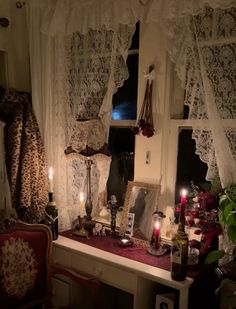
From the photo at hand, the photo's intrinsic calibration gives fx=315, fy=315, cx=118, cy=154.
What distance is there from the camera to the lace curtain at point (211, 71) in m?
1.50

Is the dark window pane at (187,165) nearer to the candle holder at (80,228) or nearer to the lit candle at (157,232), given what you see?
the lit candle at (157,232)

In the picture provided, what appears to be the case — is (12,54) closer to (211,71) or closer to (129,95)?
(129,95)

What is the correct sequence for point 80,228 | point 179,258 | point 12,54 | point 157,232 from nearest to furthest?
point 179,258, point 157,232, point 80,228, point 12,54

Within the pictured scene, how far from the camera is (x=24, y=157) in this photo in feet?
6.98

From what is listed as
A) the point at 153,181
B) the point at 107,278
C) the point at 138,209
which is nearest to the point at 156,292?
the point at 107,278

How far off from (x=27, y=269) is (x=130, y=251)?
23.3 inches

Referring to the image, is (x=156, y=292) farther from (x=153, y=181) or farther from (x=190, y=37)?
(x=190, y=37)

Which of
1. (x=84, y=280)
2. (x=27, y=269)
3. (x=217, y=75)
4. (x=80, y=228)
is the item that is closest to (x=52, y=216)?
(x=80, y=228)

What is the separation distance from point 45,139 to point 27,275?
912 millimetres

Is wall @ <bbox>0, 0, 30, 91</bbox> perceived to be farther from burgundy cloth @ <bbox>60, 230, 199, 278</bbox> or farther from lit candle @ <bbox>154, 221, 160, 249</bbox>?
lit candle @ <bbox>154, 221, 160, 249</bbox>

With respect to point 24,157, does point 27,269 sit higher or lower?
lower

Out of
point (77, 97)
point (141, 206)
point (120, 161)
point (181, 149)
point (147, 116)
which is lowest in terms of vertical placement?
point (141, 206)

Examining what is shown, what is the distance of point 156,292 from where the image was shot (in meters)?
1.77

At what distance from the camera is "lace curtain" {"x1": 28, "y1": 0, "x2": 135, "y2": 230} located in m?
1.92
